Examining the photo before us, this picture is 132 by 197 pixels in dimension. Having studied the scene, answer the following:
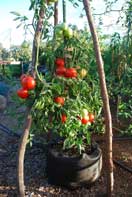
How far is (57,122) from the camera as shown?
2.92m

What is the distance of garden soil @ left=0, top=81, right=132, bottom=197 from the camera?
3285 millimetres

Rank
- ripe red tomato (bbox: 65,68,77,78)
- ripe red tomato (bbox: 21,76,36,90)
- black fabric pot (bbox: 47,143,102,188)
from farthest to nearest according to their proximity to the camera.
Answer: black fabric pot (bbox: 47,143,102,188), ripe red tomato (bbox: 65,68,77,78), ripe red tomato (bbox: 21,76,36,90)

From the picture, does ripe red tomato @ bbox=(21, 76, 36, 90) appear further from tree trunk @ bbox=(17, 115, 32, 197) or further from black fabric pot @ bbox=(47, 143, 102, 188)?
black fabric pot @ bbox=(47, 143, 102, 188)

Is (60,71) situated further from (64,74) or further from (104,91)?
(104,91)

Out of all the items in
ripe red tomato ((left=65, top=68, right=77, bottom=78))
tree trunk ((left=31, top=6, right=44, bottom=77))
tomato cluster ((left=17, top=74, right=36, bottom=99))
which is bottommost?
tomato cluster ((left=17, top=74, right=36, bottom=99))

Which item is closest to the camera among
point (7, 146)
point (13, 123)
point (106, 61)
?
point (7, 146)

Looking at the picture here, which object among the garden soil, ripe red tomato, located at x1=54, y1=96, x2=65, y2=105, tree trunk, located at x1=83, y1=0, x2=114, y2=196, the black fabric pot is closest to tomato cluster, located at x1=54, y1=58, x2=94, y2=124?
ripe red tomato, located at x1=54, y1=96, x2=65, y2=105

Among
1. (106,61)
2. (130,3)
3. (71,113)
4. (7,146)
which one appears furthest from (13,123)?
(71,113)

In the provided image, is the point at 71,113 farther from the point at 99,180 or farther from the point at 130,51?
the point at 130,51

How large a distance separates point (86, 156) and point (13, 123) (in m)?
2.65

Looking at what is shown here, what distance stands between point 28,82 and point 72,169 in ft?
3.77

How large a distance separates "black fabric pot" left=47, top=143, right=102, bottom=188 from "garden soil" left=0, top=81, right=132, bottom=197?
79mm

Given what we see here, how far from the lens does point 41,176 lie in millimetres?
3619

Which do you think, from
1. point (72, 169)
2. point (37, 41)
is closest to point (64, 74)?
point (37, 41)
